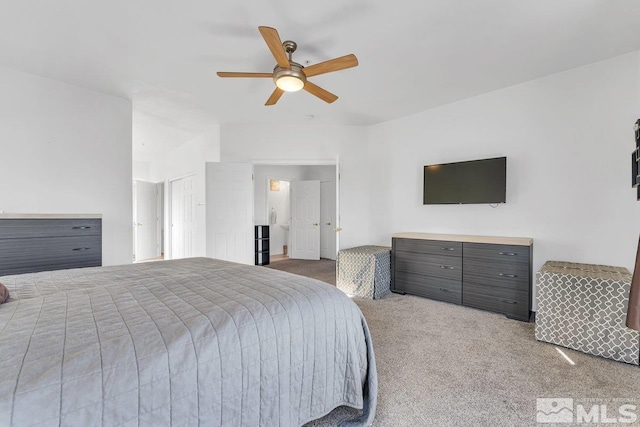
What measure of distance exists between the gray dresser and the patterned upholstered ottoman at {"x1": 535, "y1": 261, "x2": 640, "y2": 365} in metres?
4.47

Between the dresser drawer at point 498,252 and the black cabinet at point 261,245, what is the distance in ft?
13.7

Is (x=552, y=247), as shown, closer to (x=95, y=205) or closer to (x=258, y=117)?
(x=258, y=117)

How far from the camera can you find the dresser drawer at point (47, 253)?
8.47 feet

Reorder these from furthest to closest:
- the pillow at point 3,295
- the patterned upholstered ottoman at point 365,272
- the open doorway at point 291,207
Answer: the open doorway at point 291,207
the patterned upholstered ottoman at point 365,272
the pillow at point 3,295

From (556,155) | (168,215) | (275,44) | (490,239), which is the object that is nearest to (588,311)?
(490,239)

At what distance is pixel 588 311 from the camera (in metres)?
2.32

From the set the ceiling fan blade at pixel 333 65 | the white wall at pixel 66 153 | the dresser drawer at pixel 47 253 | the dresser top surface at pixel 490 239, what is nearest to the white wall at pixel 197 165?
the white wall at pixel 66 153

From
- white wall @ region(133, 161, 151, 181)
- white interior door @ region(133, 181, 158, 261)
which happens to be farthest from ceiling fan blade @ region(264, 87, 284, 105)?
white wall @ region(133, 161, 151, 181)

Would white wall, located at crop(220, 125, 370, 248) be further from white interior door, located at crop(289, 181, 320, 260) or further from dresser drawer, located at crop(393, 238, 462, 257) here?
white interior door, located at crop(289, 181, 320, 260)

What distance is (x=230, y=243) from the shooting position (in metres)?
4.57

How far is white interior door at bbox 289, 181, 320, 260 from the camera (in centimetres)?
685

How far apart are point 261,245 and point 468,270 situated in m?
4.22

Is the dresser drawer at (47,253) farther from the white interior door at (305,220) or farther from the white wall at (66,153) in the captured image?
the white interior door at (305,220)

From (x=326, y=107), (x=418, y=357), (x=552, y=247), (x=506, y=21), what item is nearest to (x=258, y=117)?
(x=326, y=107)
